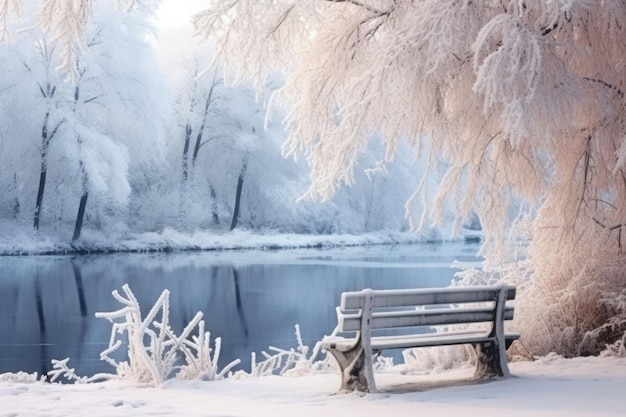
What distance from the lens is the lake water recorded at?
13156 millimetres

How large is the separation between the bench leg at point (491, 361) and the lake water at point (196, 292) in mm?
5299

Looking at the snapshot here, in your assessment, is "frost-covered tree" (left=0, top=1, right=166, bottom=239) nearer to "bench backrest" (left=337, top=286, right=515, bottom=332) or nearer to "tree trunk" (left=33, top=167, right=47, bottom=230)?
"tree trunk" (left=33, top=167, right=47, bottom=230)

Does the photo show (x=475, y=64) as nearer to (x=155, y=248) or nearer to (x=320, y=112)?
(x=320, y=112)

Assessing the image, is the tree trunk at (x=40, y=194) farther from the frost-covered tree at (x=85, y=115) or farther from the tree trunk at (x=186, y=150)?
the tree trunk at (x=186, y=150)

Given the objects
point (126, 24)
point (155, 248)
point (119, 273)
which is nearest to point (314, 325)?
point (119, 273)

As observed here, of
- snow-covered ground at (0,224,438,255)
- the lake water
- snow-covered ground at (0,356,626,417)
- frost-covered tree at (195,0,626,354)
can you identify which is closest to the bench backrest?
snow-covered ground at (0,356,626,417)

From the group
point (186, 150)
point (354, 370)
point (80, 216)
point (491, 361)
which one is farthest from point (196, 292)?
point (186, 150)

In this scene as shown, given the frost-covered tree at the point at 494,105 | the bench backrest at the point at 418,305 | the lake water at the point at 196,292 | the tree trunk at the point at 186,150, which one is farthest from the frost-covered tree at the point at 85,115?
the bench backrest at the point at 418,305

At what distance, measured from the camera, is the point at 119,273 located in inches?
944

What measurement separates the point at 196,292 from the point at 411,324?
13815mm

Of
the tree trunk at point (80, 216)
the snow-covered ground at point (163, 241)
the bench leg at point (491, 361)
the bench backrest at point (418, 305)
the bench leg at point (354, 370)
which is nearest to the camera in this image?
the bench backrest at point (418, 305)

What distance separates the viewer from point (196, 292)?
20.0 metres

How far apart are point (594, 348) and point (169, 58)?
3566 cm

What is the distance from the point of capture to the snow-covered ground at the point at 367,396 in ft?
19.2
